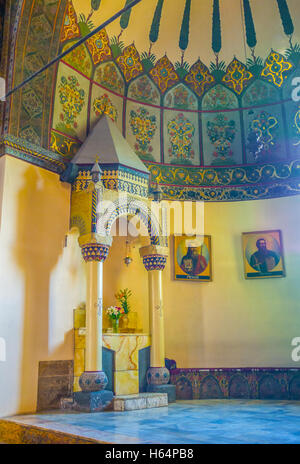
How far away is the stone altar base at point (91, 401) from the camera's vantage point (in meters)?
7.63

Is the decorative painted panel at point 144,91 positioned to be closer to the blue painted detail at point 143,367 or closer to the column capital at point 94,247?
the column capital at point 94,247

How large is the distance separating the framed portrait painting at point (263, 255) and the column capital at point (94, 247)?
3.62 metres

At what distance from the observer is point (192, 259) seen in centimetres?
1025

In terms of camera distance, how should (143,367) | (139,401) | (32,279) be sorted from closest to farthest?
(139,401) → (32,279) → (143,367)

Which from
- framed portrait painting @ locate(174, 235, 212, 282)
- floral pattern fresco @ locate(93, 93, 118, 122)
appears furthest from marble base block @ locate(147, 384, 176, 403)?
floral pattern fresco @ locate(93, 93, 118, 122)

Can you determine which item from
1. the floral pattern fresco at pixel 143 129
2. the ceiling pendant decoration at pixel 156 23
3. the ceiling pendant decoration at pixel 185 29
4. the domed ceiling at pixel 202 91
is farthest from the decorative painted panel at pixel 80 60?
the ceiling pendant decoration at pixel 185 29

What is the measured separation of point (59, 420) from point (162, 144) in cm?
673

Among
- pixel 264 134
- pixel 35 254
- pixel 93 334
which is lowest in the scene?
pixel 93 334

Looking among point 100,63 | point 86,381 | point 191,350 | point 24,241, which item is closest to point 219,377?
point 191,350

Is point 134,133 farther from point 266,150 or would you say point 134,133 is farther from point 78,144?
point 266,150

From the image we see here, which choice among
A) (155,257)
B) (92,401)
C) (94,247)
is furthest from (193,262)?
(92,401)

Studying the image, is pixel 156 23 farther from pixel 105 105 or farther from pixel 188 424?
pixel 188 424

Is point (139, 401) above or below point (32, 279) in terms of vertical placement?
below

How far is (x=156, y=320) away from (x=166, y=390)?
139 centimetres
